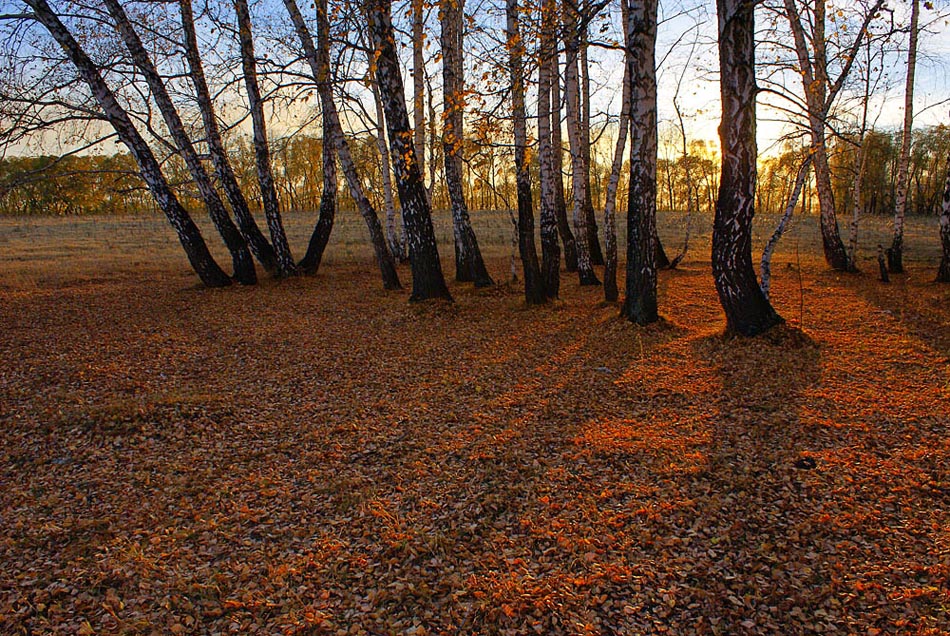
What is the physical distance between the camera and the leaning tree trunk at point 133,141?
841 centimetres

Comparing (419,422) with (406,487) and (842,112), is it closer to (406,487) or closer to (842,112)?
(406,487)

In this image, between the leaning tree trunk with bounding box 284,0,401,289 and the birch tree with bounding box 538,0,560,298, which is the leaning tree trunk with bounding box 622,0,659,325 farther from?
the leaning tree trunk with bounding box 284,0,401,289

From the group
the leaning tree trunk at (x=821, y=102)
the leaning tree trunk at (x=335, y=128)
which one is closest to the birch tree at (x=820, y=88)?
the leaning tree trunk at (x=821, y=102)

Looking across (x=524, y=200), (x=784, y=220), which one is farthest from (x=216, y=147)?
(x=784, y=220)

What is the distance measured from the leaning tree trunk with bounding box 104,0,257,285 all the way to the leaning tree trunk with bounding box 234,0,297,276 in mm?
789

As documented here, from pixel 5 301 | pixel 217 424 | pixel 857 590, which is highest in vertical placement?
pixel 5 301

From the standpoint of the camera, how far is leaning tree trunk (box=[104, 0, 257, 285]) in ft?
30.2

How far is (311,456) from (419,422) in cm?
97

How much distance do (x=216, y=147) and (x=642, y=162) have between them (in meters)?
8.96

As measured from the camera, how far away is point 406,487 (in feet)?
11.3

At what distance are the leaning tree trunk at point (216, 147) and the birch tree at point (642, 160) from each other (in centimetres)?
814

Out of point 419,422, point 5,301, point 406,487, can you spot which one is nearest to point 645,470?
point 406,487

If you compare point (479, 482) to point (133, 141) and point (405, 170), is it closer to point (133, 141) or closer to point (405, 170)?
point (405, 170)

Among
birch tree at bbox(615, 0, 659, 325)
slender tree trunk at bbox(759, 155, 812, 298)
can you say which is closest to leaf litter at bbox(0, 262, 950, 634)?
birch tree at bbox(615, 0, 659, 325)
